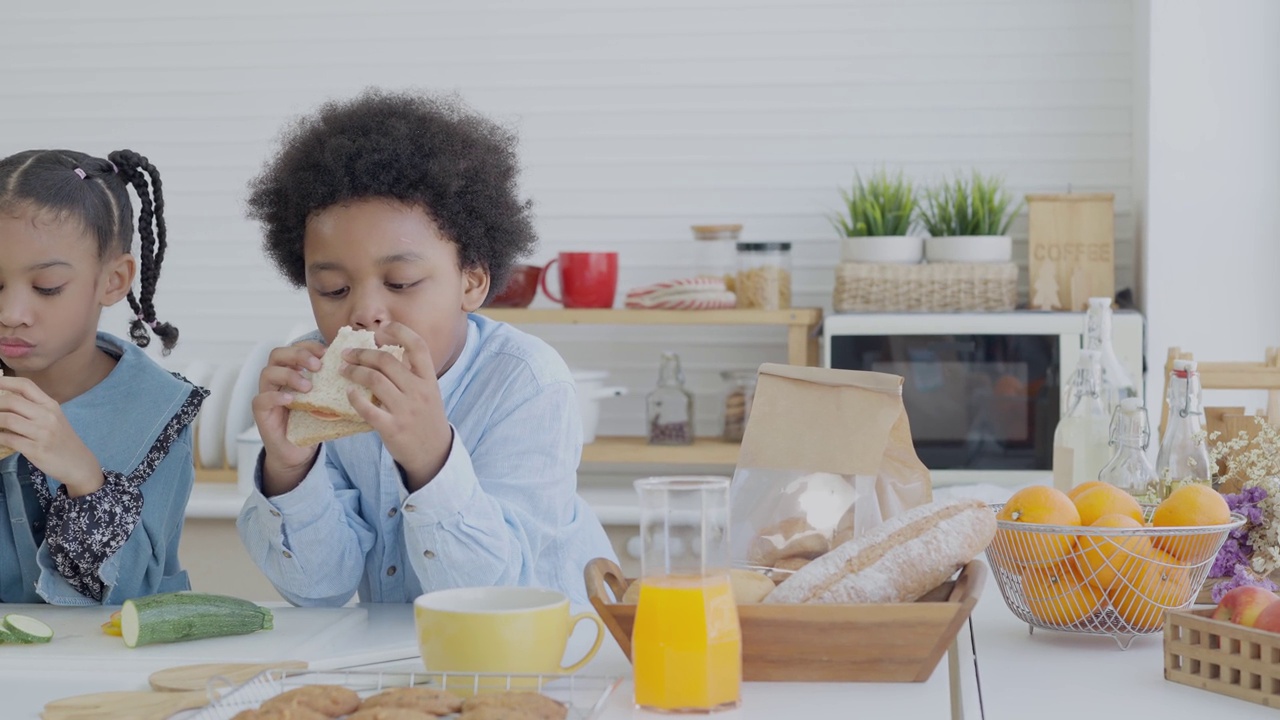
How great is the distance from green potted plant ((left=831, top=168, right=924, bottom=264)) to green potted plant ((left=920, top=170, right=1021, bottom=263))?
0.06 metres

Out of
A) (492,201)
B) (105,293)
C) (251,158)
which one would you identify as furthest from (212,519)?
(492,201)

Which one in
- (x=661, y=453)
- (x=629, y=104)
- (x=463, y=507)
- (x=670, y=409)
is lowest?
(x=661, y=453)

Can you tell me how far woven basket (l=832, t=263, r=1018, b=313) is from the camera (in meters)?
3.20

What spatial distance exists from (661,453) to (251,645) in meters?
2.11

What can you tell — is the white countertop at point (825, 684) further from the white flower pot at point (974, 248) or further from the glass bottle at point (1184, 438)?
the white flower pot at point (974, 248)

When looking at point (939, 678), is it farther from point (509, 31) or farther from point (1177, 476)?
point (509, 31)

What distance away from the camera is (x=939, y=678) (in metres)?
1.12

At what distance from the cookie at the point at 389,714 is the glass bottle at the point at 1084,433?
1.16 m

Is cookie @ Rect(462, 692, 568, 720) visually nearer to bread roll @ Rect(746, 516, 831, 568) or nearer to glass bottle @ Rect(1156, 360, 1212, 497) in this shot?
bread roll @ Rect(746, 516, 831, 568)

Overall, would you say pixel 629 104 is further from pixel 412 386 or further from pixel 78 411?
pixel 412 386

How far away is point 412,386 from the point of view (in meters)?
1.33

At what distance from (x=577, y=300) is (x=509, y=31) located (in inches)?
33.3

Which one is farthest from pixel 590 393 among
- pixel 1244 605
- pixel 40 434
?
pixel 1244 605

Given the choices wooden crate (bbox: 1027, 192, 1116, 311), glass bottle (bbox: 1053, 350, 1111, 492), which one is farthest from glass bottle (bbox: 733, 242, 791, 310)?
glass bottle (bbox: 1053, 350, 1111, 492)
